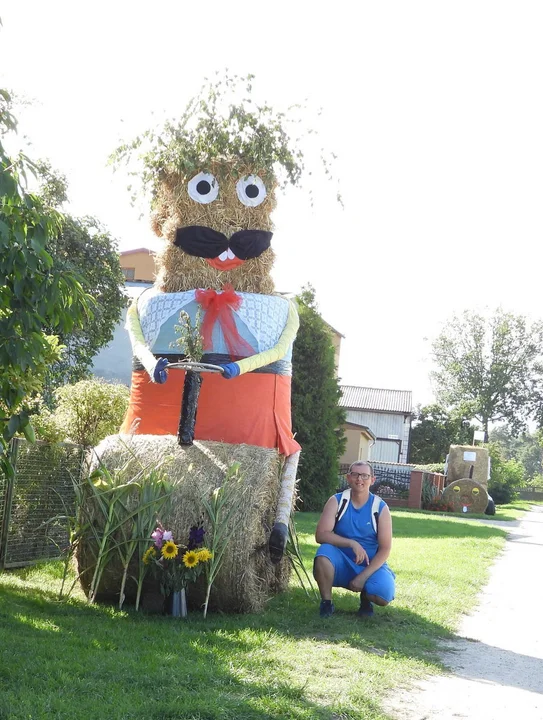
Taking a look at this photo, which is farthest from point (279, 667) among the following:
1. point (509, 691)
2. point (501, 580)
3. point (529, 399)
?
point (529, 399)

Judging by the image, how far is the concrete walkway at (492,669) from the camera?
14.2 feet

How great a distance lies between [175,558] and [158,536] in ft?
0.61

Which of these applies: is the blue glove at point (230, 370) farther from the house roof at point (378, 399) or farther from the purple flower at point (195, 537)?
the house roof at point (378, 399)

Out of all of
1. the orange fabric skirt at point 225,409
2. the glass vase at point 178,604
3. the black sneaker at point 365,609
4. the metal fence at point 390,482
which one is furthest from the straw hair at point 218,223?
the metal fence at point 390,482

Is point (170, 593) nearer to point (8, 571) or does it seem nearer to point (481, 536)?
point (8, 571)

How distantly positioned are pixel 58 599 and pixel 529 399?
2282 inches

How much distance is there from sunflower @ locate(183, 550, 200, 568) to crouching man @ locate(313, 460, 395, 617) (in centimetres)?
112

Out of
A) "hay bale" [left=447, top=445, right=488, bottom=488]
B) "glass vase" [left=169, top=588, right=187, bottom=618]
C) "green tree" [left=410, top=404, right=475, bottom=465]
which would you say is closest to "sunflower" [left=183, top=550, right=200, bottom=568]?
"glass vase" [left=169, top=588, right=187, bottom=618]

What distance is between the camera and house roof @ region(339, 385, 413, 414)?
53750 mm

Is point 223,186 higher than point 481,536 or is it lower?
higher

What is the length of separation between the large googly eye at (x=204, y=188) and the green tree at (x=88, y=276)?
22.6 feet

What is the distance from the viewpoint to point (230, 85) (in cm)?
722

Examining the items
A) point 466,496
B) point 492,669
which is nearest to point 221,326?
point 492,669

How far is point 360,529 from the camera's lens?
673cm
